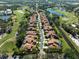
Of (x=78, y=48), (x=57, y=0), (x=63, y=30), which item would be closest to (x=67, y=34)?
(x=63, y=30)

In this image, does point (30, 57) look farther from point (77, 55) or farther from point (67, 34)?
point (67, 34)

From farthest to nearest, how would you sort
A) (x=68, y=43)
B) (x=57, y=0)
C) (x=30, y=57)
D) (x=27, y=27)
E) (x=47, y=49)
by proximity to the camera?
1. (x=57, y=0)
2. (x=27, y=27)
3. (x=68, y=43)
4. (x=47, y=49)
5. (x=30, y=57)

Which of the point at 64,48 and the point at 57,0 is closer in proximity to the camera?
the point at 64,48

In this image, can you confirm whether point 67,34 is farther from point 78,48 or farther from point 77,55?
point 77,55

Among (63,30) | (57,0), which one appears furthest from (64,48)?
(57,0)

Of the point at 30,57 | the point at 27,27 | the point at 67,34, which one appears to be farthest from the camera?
the point at 27,27

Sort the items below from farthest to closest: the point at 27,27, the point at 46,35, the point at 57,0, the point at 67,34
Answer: the point at 57,0 < the point at 27,27 < the point at 67,34 < the point at 46,35

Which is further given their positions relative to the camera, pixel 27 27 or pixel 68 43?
pixel 27 27

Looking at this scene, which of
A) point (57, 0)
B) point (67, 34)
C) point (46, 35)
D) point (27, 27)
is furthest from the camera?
point (57, 0)

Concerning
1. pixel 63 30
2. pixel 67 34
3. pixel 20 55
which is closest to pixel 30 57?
pixel 20 55
